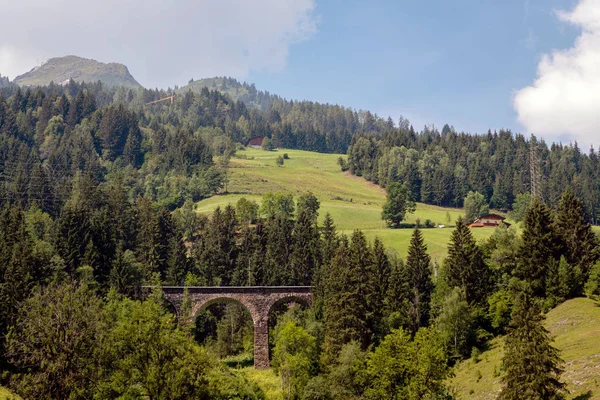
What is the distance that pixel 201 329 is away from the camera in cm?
8388

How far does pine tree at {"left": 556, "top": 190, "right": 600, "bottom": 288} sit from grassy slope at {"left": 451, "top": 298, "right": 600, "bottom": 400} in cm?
704

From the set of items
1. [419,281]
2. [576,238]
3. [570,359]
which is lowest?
[570,359]

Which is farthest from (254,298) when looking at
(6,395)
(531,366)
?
(531,366)

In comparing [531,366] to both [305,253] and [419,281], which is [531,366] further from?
[305,253]

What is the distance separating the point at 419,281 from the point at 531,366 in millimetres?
34879

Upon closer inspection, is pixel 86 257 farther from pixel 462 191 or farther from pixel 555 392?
pixel 462 191

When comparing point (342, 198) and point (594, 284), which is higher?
point (342, 198)

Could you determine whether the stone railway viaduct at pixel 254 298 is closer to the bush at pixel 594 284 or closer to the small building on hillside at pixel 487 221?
the bush at pixel 594 284

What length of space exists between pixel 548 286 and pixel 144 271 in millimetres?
50487

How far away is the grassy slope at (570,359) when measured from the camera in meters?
38.9

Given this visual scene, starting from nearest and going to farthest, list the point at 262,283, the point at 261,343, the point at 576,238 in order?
the point at 576,238 < the point at 261,343 < the point at 262,283

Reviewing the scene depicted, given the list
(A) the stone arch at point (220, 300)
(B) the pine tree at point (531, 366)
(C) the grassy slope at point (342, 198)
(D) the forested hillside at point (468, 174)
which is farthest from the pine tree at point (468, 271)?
(D) the forested hillside at point (468, 174)

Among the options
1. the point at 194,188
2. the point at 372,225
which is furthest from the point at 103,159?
the point at 372,225

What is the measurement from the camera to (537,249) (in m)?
65.1
